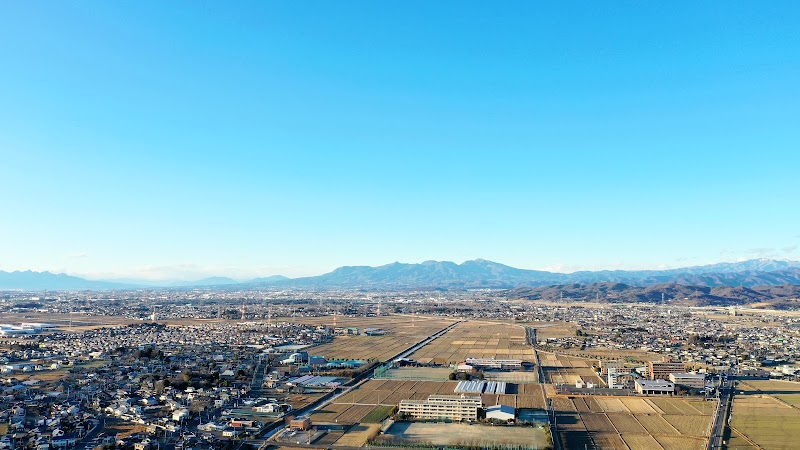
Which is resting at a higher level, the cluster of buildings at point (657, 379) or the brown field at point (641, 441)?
the cluster of buildings at point (657, 379)

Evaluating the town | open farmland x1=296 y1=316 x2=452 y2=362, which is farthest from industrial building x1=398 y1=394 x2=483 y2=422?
open farmland x1=296 y1=316 x2=452 y2=362

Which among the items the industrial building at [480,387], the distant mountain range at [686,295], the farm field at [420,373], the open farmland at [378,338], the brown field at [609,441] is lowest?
the brown field at [609,441]

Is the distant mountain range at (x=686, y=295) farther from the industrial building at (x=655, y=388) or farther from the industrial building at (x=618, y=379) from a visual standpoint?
the industrial building at (x=655, y=388)

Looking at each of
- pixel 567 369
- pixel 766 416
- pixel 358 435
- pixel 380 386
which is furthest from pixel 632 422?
pixel 567 369

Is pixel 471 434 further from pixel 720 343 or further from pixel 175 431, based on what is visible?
pixel 720 343

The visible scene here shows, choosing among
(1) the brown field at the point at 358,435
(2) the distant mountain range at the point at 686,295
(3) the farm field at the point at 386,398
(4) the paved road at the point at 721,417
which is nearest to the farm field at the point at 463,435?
(1) the brown field at the point at 358,435

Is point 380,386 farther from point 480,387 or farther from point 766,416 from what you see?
point 766,416

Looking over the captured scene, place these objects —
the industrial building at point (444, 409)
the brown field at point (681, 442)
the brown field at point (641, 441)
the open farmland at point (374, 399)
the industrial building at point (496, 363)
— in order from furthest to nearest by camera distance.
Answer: the industrial building at point (496, 363), the open farmland at point (374, 399), the industrial building at point (444, 409), the brown field at point (641, 441), the brown field at point (681, 442)
